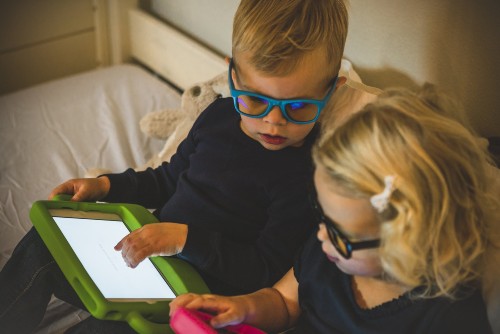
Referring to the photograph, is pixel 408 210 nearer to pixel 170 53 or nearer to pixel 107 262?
pixel 107 262

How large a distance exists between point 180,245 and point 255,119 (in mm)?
239

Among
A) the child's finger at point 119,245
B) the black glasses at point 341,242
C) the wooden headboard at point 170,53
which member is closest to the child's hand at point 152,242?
the child's finger at point 119,245

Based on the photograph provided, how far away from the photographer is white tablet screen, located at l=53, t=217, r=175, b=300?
941mm

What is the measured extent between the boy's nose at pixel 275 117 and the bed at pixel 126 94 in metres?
0.18

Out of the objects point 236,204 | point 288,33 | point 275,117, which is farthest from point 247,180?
point 288,33

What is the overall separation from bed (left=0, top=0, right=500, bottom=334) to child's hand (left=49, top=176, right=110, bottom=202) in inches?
10.2

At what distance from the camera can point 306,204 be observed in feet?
3.26

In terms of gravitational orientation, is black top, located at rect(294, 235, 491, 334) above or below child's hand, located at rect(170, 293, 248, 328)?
above

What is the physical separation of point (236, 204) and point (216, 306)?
22cm

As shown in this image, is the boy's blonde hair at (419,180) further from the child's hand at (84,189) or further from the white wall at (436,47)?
the child's hand at (84,189)

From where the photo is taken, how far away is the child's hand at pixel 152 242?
3.05ft

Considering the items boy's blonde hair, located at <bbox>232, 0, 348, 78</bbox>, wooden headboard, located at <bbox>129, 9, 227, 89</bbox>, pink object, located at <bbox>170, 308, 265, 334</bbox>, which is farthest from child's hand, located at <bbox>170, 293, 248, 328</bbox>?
wooden headboard, located at <bbox>129, 9, 227, 89</bbox>

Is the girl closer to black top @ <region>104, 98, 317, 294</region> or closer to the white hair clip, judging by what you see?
the white hair clip

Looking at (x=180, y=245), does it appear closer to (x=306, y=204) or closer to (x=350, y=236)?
(x=306, y=204)
